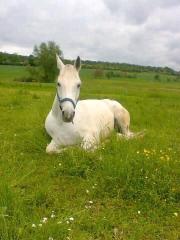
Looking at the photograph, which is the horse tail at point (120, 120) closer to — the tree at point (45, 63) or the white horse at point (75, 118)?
the white horse at point (75, 118)

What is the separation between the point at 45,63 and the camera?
6262 cm

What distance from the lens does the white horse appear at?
234 inches

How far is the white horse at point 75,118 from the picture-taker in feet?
19.5

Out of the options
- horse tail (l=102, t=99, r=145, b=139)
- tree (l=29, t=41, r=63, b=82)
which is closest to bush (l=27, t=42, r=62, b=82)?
tree (l=29, t=41, r=63, b=82)

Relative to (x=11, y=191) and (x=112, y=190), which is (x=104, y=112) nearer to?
(x=112, y=190)

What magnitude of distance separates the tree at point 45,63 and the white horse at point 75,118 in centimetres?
5101

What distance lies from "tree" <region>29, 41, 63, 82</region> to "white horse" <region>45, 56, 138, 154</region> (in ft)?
167

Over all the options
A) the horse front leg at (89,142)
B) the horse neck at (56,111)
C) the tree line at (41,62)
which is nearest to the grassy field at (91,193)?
the horse front leg at (89,142)

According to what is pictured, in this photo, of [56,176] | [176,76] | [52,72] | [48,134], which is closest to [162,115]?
[48,134]

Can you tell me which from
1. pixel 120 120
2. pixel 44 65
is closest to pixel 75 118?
pixel 120 120

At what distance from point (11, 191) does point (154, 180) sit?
1904 mm

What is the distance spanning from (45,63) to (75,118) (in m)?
56.9

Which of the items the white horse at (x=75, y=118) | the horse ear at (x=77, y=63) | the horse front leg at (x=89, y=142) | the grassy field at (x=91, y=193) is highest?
the horse ear at (x=77, y=63)

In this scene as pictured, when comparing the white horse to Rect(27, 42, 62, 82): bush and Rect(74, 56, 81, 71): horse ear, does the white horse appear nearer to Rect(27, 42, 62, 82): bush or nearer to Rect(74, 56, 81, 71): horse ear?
Rect(74, 56, 81, 71): horse ear
